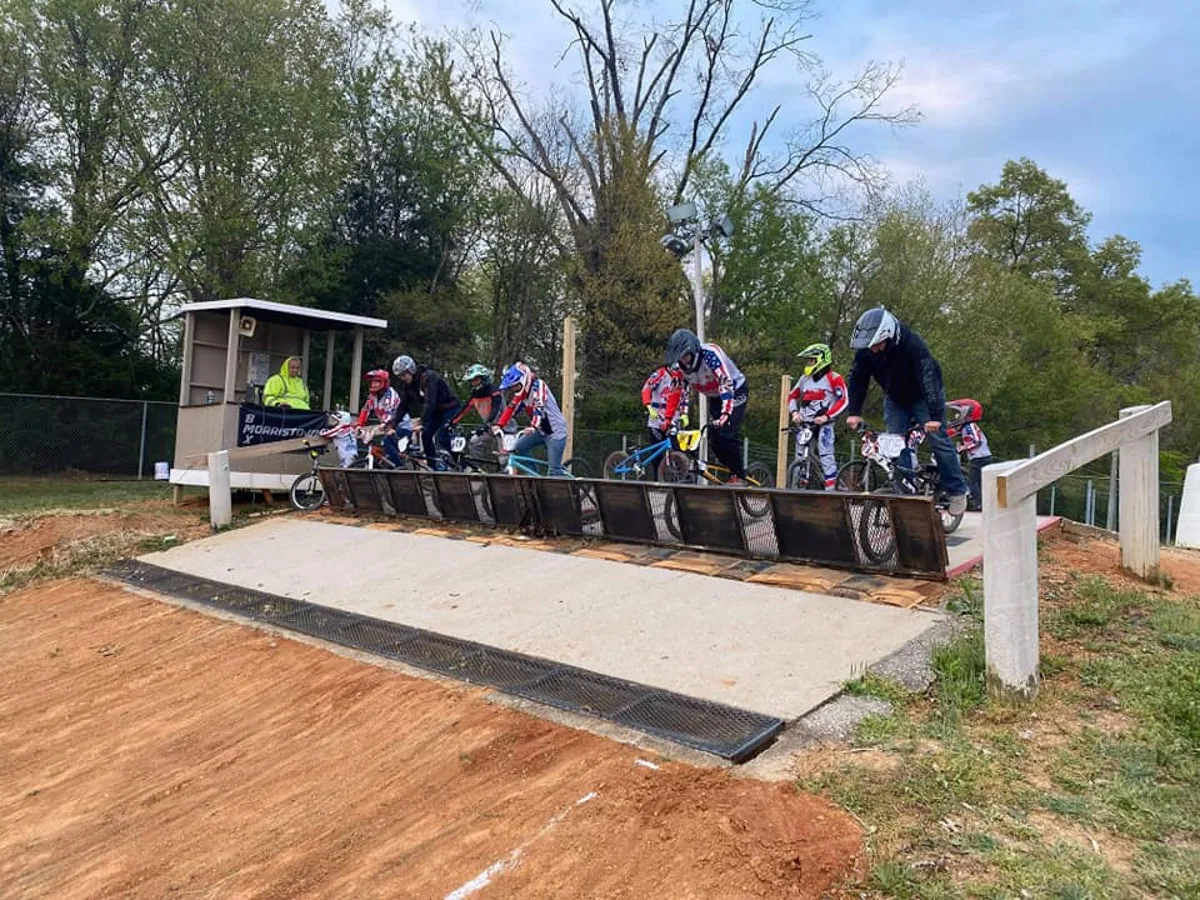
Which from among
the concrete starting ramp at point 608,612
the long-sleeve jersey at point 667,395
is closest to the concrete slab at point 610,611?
the concrete starting ramp at point 608,612

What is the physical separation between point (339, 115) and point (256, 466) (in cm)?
1670

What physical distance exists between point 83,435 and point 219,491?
9471 mm

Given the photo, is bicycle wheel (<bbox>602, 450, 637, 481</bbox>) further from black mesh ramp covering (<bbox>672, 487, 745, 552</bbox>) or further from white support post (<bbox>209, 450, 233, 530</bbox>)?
white support post (<bbox>209, 450, 233, 530</bbox>)

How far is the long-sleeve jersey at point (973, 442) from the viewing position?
9.77 meters

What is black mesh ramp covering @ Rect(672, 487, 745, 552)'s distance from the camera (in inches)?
290

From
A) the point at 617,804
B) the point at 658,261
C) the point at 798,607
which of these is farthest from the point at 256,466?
the point at 658,261

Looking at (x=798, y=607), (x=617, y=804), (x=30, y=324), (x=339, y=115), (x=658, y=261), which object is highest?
(x=339, y=115)

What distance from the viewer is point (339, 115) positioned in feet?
83.6

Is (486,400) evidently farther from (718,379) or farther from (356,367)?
(356,367)

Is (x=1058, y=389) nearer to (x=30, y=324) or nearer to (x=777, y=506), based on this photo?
(x=777, y=506)

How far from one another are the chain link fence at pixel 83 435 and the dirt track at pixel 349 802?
14120 millimetres

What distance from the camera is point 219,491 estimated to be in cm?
1123

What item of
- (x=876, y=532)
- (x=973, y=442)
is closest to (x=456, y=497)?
(x=876, y=532)

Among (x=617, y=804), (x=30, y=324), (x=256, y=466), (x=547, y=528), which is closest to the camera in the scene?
(x=617, y=804)
